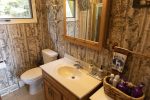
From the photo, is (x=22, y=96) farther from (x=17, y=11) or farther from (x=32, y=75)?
(x=17, y=11)

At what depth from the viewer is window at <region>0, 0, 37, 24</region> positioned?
1.78 metres

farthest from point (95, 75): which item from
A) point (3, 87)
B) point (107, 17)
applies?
point (3, 87)

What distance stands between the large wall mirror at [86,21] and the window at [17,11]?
0.84 meters

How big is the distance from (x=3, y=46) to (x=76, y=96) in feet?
5.24

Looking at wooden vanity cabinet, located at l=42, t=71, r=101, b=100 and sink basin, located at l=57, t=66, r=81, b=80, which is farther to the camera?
sink basin, located at l=57, t=66, r=81, b=80

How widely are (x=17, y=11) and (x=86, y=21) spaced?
4.46 ft

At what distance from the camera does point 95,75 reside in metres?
1.34

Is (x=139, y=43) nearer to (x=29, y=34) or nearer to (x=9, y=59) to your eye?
(x=29, y=34)

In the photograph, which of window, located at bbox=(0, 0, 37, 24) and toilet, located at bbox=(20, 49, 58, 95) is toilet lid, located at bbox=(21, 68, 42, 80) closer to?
toilet, located at bbox=(20, 49, 58, 95)

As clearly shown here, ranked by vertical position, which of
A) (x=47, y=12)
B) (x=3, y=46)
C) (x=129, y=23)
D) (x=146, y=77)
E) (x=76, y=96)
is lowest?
(x=76, y=96)

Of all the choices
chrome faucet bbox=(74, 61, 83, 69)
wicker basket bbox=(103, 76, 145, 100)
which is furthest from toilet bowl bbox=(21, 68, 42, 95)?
wicker basket bbox=(103, 76, 145, 100)

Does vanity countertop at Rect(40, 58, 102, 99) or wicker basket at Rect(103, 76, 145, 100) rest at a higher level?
wicker basket at Rect(103, 76, 145, 100)

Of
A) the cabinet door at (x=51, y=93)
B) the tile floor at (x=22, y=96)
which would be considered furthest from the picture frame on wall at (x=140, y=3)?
the tile floor at (x=22, y=96)

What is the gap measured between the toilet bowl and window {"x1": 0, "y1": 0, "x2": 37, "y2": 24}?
97cm
